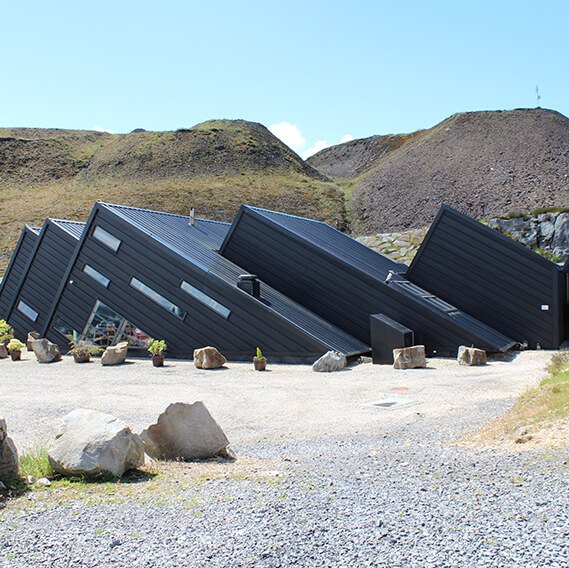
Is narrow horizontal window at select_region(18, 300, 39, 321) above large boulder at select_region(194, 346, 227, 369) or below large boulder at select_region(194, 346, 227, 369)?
above

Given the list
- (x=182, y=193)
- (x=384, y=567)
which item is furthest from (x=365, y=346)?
(x=182, y=193)

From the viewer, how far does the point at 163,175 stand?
8550cm

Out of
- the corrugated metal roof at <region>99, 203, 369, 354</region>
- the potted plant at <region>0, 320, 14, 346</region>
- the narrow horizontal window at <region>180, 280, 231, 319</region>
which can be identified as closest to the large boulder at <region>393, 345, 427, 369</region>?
the corrugated metal roof at <region>99, 203, 369, 354</region>

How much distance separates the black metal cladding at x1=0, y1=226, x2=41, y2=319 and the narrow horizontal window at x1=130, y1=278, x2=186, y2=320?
842 centimetres

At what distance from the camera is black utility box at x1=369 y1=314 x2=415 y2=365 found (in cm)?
1967

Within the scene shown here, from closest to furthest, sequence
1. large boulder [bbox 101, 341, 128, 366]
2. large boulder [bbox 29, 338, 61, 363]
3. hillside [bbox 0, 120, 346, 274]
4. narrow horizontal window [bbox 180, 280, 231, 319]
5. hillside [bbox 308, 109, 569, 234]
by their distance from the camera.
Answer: large boulder [bbox 101, 341, 128, 366]
narrow horizontal window [bbox 180, 280, 231, 319]
large boulder [bbox 29, 338, 61, 363]
hillside [bbox 308, 109, 569, 234]
hillside [bbox 0, 120, 346, 274]

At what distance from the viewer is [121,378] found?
17828 mm

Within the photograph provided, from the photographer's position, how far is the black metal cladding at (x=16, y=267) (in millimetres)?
29141

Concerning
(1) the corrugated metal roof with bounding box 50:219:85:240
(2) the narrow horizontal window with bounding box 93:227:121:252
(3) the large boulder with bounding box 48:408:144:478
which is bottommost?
→ (3) the large boulder with bounding box 48:408:144:478

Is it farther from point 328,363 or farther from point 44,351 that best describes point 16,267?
point 328,363

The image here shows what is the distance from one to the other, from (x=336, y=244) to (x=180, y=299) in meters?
7.60

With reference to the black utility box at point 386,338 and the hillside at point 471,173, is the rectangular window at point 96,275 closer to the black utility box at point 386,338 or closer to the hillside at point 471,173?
the black utility box at point 386,338

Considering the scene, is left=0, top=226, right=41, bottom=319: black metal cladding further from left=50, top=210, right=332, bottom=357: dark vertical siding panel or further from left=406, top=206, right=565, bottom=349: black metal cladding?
left=406, top=206, right=565, bottom=349: black metal cladding

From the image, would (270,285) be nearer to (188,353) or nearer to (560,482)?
(188,353)
